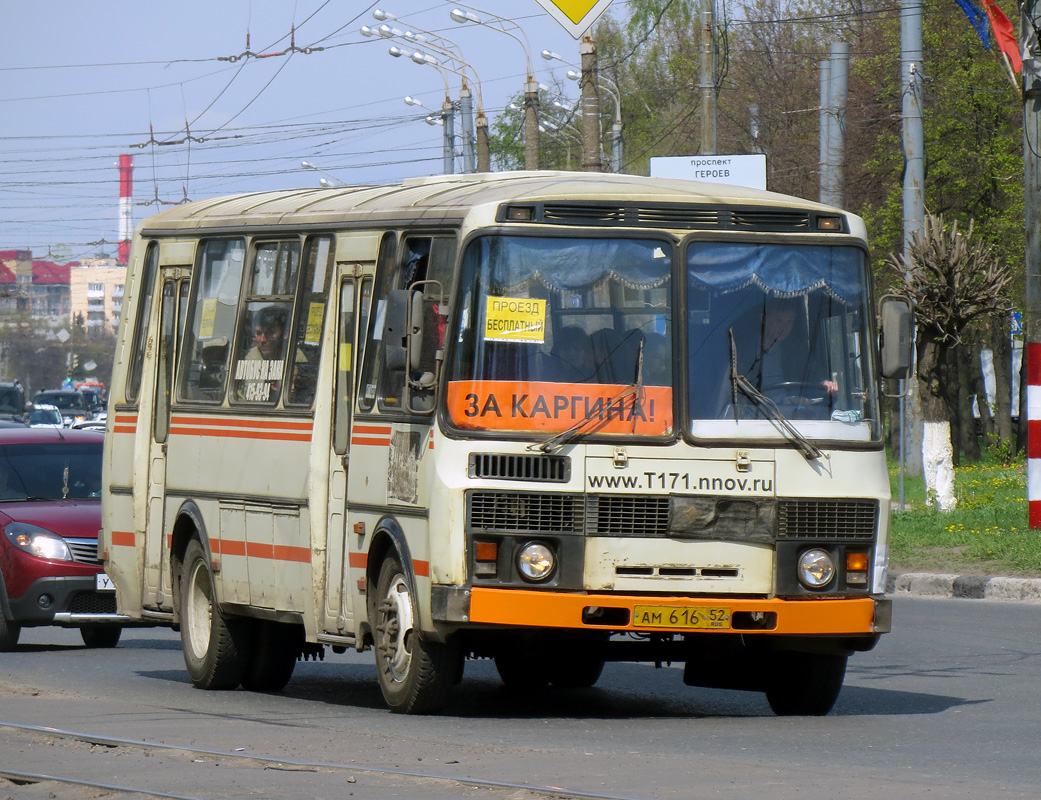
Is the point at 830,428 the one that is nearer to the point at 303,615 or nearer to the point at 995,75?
the point at 303,615

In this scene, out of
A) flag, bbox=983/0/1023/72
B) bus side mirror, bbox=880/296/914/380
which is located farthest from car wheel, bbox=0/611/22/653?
flag, bbox=983/0/1023/72

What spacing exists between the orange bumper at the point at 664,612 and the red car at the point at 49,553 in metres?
5.54

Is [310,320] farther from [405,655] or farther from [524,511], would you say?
[524,511]

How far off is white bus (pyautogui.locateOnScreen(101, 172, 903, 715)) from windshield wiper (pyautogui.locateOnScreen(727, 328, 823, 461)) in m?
0.01

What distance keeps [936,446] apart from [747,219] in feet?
50.4

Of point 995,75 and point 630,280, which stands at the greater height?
point 995,75

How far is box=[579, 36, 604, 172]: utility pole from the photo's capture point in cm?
2658

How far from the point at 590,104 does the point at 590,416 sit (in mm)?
18928

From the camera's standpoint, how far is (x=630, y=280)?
370 inches

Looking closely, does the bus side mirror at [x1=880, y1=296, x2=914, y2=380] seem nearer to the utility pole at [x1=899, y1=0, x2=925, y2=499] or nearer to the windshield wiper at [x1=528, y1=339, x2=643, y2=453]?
the windshield wiper at [x1=528, y1=339, x2=643, y2=453]

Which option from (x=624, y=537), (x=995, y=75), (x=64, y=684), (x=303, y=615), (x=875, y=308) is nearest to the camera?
(x=624, y=537)

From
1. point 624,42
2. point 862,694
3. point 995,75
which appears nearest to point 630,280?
point 862,694

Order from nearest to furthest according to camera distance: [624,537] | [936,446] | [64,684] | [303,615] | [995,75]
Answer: [624,537] → [303,615] → [64,684] → [936,446] → [995,75]

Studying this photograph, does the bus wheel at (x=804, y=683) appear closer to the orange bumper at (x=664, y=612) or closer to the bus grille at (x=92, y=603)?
the orange bumper at (x=664, y=612)
